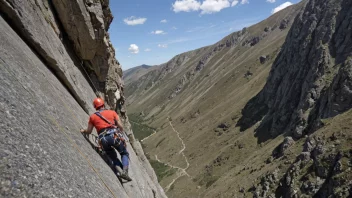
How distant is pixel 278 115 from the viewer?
93938 mm

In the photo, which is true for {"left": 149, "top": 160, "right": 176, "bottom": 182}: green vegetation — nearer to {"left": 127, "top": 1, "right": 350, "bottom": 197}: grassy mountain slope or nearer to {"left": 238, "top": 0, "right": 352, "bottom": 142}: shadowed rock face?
{"left": 127, "top": 1, "right": 350, "bottom": 197}: grassy mountain slope

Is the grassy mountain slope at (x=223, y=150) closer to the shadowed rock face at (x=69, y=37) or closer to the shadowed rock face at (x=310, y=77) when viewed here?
the shadowed rock face at (x=310, y=77)

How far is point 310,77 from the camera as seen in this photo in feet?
287

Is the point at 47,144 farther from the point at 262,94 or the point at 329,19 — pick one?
→ the point at 262,94

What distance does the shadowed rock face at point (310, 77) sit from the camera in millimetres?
63606

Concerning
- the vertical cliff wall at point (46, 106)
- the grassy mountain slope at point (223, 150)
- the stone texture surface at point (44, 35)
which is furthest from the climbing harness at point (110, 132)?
the grassy mountain slope at point (223, 150)

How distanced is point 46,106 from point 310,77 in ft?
288

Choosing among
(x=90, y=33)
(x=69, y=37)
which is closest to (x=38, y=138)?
(x=90, y=33)

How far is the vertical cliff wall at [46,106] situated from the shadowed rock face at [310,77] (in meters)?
52.5

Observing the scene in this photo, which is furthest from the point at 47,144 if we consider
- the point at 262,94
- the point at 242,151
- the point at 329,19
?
the point at 262,94

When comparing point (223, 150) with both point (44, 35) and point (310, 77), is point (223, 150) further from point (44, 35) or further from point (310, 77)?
point (44, 35)

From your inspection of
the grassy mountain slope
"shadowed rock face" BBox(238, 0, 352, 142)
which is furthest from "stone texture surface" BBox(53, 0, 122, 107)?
"shadowed rock face" BBox(238, 0, 352, 142)

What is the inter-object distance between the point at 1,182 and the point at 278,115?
310 ft

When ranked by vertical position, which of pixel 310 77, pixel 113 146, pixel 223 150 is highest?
pixel 113 146
